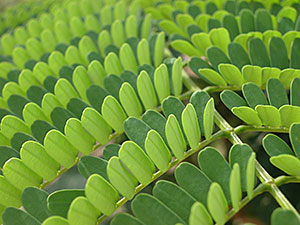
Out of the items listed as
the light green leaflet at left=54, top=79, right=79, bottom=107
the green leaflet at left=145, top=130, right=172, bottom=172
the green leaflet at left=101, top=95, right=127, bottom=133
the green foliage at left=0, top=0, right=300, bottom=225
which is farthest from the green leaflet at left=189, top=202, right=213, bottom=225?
the light green leaflet at left=54, top=79, right=79, bottom=107

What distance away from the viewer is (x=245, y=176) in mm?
397

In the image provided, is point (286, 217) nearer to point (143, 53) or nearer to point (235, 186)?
point (235, 186)

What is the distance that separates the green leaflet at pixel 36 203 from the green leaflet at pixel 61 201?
0.01 m

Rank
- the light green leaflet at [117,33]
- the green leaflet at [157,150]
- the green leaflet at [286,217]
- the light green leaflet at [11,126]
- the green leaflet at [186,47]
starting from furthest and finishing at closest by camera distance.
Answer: the light green leaflet at [117,33] → the green leaflet at [186,47] → the light green leaflet at [11,126] → the green leaflet at [157,150] → the green leaflet at [286,217]

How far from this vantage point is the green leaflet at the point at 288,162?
1.24 ft

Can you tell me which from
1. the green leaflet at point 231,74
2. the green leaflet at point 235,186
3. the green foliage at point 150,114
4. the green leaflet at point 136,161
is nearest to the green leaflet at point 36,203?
the green foliage at point 150,114

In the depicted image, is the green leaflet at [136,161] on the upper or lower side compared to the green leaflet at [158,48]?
lower

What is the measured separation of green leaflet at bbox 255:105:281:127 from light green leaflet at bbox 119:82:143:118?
0.18 meters

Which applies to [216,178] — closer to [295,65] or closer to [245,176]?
[245,176]

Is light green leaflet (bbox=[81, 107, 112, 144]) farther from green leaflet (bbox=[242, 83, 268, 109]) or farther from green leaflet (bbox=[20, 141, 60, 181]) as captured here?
green leaflet (bbox=[242, 83, 268, 109])

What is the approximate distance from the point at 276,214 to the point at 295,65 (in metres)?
0.29

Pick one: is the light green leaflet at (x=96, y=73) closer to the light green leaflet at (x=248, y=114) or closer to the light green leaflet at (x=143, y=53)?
the light green leaflet at (x=143, y=53)

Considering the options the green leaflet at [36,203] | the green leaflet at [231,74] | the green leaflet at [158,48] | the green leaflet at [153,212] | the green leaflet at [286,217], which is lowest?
the green leaflet at [286,217]

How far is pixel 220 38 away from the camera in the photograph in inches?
24.0
